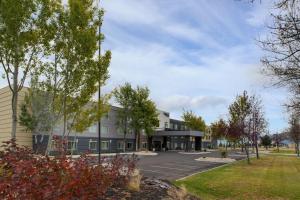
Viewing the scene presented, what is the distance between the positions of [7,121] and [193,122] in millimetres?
55426

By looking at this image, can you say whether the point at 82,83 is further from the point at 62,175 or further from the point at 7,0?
the point at 62,175

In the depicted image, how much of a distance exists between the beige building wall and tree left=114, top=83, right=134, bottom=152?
20.1 metres

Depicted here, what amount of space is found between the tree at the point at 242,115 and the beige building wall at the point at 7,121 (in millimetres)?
24186

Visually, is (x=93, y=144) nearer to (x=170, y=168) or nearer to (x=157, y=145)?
(x=157, y=145)

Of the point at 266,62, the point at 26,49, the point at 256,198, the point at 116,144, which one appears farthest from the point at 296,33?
the point at 116,144

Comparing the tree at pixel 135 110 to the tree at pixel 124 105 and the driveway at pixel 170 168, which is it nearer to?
the tree at pixel 124 105

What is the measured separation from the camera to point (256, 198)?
13.7 m

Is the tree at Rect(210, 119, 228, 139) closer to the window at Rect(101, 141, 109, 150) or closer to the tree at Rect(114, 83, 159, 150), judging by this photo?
the tree at Rect(114, 83, 159, 150)

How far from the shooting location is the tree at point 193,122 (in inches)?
3511

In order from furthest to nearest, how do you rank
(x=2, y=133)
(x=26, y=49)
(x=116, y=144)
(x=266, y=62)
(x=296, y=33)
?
(x=116, y=144) → (x=2, y=133) → (x=26, y=49) → (x=266, y=62) → (x=296, y=33)

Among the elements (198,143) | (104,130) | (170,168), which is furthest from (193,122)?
(170,168)

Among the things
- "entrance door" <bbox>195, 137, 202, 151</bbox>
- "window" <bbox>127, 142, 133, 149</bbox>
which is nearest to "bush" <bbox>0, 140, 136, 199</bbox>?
"window" <bbox>127, 142, 133, 149</bbox>

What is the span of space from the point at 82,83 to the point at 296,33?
9.87 m

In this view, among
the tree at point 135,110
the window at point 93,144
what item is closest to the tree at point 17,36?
the window at point 93,144
